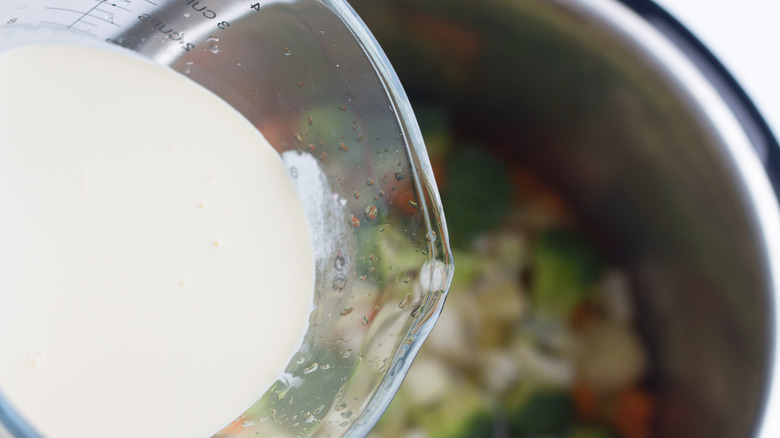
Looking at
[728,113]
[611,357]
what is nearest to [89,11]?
[728,113]

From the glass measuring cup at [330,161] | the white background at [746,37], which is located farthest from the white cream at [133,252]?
the white background at [746,37]

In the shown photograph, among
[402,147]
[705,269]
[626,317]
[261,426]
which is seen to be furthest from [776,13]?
[261,426]

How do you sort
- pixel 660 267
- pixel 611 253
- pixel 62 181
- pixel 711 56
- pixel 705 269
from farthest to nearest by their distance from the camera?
pixel 611 253
pixel 660 267
pixel 705 269
pixel 711 56
pixel 62 181

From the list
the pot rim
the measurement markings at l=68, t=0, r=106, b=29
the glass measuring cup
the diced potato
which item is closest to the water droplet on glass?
the glass measuring cup

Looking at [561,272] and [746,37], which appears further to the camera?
[561,272]

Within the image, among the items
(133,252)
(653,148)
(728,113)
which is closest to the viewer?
(133,252)

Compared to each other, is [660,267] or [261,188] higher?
[261,188]

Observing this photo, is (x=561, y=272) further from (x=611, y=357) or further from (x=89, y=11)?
(x=89, y=11)

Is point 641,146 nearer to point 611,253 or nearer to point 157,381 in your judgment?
point 611,253

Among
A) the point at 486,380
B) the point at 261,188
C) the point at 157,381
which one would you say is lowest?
the point at 486,380
